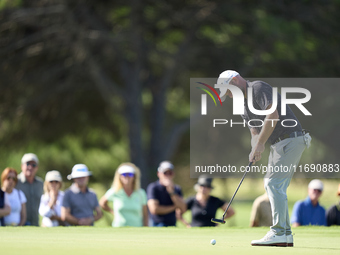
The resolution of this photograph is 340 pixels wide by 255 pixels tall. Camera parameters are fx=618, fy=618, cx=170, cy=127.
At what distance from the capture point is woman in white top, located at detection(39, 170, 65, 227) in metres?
8.27

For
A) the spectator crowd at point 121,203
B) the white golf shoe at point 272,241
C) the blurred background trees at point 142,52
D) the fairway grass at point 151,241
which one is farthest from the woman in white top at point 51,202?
the blurred background trees at point 142,52

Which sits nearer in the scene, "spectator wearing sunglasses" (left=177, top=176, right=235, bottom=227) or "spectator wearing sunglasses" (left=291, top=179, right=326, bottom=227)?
"spectator wearing sunglasses" (left=177, top=176, right=235, bottom=227)

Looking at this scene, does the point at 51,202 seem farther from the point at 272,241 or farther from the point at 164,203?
the point at 272,241

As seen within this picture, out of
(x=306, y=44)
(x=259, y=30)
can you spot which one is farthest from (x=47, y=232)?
(x=306, y=44)


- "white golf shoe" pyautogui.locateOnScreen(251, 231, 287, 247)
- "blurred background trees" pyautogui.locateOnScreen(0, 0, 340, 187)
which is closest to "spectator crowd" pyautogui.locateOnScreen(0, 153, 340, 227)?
"white golf shoe" pyautogui.locateOnScreen(251, 231, 287, 247)

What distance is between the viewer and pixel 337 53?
14344 mm

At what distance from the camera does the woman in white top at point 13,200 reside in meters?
7.74

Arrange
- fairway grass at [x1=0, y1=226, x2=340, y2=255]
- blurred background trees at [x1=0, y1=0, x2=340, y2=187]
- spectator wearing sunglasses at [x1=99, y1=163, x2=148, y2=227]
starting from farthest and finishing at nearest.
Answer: blurred background trees at [x1=0, y1=0, x2=340, y2=187] → spectator wearing sunglasses at [x1=99, y1=163, x2=148, y2=227] → fairway grass at [x1=0, y1=226, x2=340, y2=255]

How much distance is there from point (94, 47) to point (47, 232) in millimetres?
9846

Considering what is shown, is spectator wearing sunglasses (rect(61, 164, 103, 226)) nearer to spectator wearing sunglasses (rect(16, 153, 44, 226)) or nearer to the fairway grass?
spectator wearing sunglasses (rect(16, 153, 44, 226))

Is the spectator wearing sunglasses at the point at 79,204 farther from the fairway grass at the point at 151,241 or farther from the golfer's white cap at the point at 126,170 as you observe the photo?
the fairway grass at the point at 151,241

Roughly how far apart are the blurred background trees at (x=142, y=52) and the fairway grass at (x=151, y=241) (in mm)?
6626

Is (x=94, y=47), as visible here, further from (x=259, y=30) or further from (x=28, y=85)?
(x=259, y=30)

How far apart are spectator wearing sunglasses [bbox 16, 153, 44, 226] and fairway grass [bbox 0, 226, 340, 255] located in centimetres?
169
